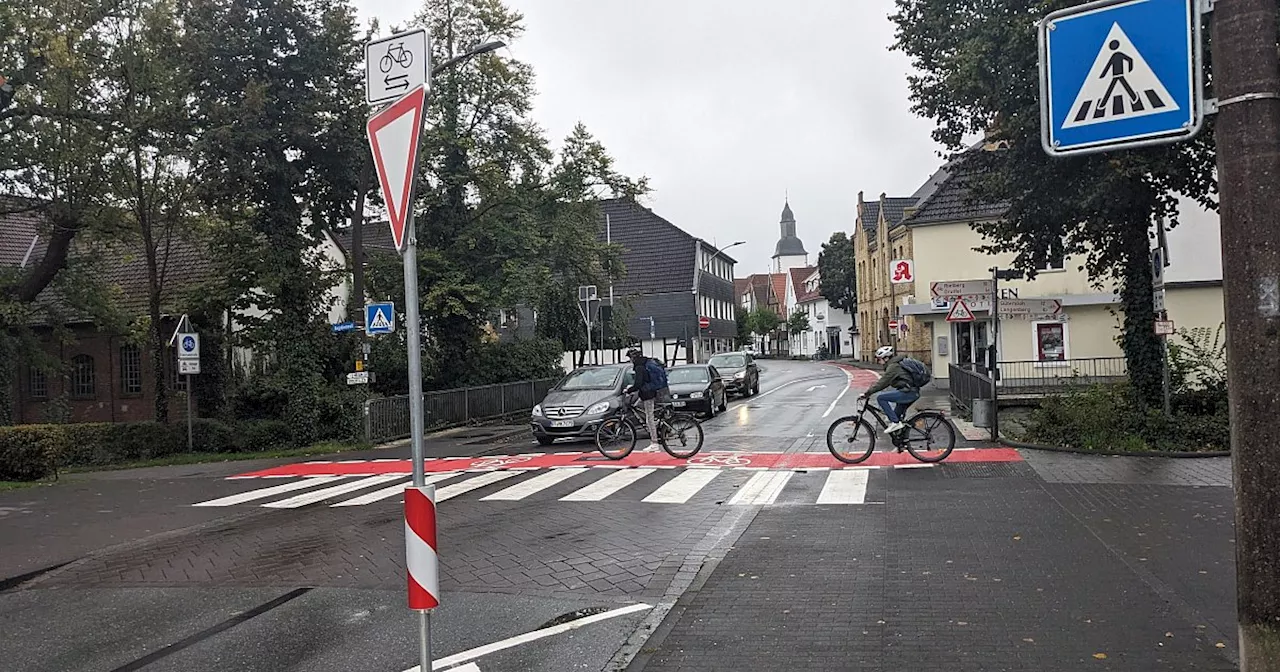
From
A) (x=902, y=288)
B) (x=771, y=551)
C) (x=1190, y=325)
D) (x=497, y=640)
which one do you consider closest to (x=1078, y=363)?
(x=1190, y=325)

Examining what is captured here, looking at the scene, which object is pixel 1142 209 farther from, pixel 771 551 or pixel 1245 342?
pixel 1245 342

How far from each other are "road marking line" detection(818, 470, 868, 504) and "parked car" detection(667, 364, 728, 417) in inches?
415

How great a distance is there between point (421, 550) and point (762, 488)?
8.02 m

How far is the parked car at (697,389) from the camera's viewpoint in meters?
23.9

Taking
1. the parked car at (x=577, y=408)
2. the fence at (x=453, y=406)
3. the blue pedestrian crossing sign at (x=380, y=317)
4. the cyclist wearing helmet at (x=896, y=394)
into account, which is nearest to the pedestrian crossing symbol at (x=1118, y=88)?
the cyclist wearing helmet at (x=896, y=394)

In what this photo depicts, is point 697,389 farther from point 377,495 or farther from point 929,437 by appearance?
point 377,495

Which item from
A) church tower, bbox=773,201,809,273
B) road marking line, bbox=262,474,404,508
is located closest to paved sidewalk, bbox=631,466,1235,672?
road marking line, bbox=262,474,404,508

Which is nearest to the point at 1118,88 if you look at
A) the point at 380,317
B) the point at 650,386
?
the point at 650,386

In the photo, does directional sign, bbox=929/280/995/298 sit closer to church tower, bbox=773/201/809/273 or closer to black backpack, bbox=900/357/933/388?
black backpack, bbox=900/357/933/388

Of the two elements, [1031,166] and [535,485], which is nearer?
[535,485]

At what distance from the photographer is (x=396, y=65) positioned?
4.35 metres

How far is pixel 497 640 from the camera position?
5629mm

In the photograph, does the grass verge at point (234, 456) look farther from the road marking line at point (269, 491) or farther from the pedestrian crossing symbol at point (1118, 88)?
the pedestrian crossing symbol at point (1118, 88)

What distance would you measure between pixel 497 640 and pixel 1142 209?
13.5 metres
